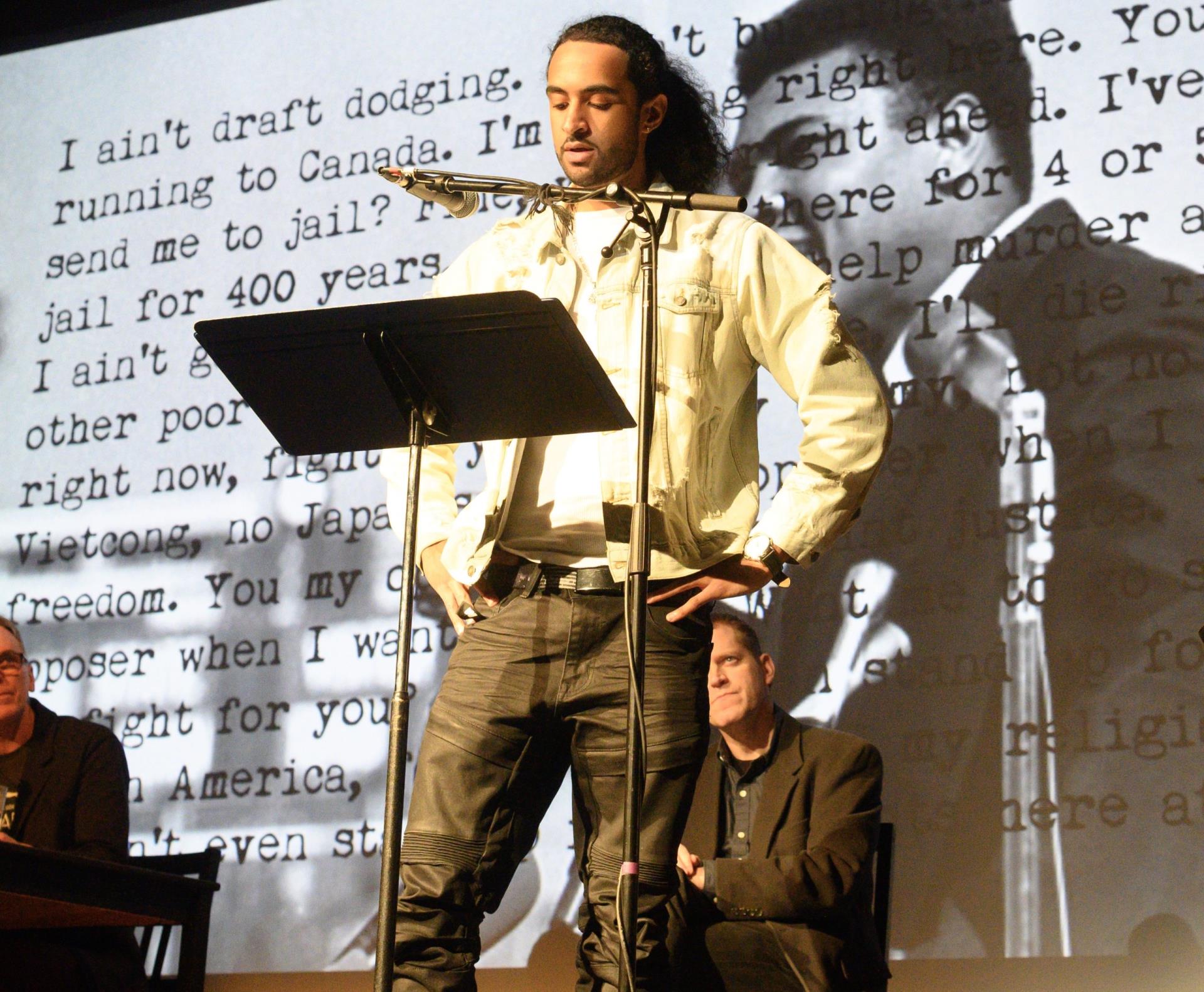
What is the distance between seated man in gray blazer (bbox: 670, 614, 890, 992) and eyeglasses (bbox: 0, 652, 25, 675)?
5.52ft

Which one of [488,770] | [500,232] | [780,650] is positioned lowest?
[488,770]

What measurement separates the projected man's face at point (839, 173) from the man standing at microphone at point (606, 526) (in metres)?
1.59

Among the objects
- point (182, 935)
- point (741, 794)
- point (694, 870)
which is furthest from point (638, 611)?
point (182, 935)

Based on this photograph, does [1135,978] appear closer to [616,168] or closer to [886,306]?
[886,306]

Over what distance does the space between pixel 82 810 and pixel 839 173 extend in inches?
96.3

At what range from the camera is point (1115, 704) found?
3461 mm

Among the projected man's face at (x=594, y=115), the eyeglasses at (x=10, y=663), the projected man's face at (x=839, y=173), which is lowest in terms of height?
the eyeglasses at (x=10, y=663)

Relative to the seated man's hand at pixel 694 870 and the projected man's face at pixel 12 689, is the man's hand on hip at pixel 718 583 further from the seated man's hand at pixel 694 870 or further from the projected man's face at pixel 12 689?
the projected man's face at pixel 12 689

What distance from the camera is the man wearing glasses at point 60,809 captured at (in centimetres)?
326

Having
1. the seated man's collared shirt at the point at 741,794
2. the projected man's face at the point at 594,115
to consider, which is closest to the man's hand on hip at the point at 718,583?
the projected man's face at the point at 594,115

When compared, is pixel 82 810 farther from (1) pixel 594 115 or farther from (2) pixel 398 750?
(1) pixel 594 115

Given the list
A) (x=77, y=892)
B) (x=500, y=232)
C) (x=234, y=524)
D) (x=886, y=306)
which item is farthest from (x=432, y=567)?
(x=234, y=524)

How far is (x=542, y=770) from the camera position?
6.86 ft

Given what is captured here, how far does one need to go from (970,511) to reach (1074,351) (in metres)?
0.46
